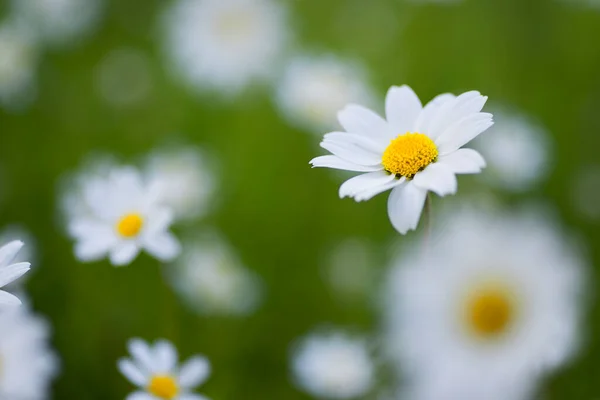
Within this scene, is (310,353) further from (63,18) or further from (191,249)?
(63,18)

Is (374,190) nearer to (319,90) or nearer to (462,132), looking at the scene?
(462,132)

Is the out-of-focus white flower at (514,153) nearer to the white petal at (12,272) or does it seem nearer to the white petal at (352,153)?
the white petal at (352,153)

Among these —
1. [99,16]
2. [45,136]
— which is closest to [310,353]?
[45,136]

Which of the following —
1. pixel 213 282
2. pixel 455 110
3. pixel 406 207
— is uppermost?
pixel 213 282

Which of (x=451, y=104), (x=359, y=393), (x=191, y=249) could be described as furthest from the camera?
(x=191, y=249)

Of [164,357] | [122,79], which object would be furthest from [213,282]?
[122,79]
